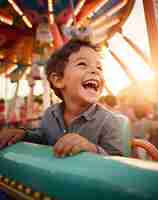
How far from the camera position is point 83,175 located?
35 cm

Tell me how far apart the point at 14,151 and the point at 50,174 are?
170 millimetres

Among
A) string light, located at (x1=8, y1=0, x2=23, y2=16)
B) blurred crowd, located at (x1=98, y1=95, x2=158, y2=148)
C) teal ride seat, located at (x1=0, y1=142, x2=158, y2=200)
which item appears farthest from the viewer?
string light, located at (x1=8, y1=0, x2=23, y2=16)

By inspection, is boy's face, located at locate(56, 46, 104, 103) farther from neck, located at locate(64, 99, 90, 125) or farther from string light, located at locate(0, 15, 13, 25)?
string light, located at locate(0, 15, 13, 25)

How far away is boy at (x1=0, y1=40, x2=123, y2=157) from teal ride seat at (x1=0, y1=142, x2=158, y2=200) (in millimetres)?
186

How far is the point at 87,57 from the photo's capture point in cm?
78

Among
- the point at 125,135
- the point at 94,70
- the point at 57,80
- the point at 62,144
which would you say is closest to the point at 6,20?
the point at 57,80

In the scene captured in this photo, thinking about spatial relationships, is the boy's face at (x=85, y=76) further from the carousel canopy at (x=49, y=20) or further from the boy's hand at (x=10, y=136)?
the carousel canopy at (x=49, y=20)

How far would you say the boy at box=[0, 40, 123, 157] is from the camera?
0.69m

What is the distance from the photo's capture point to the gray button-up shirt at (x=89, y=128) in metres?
0.66

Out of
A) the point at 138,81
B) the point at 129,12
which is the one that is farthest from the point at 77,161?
the point at 138,81

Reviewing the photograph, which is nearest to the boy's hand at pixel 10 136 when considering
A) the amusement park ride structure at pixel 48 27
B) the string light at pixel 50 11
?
the amusement park ride structure at pixel 48 27

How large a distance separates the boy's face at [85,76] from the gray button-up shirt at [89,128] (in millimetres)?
37

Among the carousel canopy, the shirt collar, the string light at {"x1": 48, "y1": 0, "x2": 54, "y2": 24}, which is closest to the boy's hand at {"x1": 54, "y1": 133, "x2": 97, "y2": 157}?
the shirt collar

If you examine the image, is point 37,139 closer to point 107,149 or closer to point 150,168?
point 107,149
